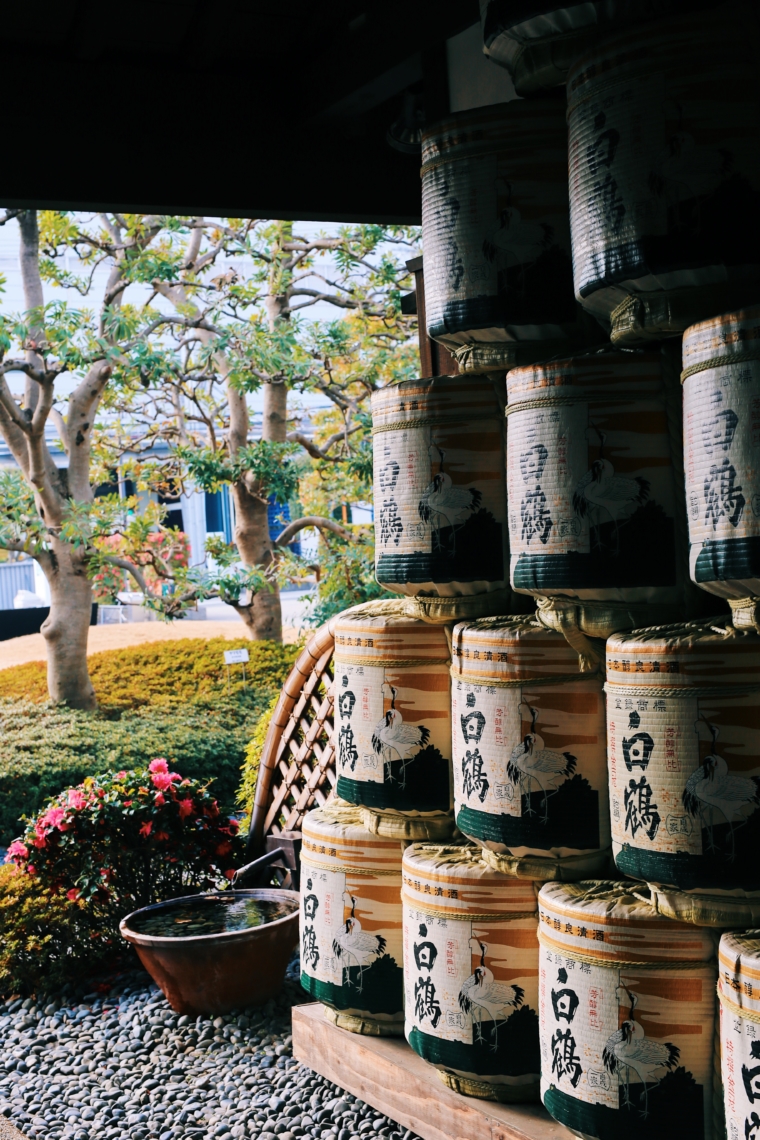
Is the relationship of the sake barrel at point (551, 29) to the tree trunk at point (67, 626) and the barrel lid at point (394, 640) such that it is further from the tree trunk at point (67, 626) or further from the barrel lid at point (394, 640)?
the tree trunk at point (67, 626)

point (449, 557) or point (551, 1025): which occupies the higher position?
point (449, 557)

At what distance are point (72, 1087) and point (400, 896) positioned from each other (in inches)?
61.7

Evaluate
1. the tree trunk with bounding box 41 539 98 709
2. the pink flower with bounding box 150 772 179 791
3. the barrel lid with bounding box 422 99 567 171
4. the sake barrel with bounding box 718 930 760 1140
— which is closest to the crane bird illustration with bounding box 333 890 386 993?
the sake barrel with bounding box 718 930 760 1140

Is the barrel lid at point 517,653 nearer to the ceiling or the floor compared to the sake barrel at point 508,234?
nearer to the floor

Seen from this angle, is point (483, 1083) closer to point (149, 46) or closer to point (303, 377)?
point (149, 46)

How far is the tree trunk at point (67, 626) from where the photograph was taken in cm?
855

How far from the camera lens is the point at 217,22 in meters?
3.21

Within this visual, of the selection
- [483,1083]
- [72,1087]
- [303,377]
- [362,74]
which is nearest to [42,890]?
[72,1087]

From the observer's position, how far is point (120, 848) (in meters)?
4.39

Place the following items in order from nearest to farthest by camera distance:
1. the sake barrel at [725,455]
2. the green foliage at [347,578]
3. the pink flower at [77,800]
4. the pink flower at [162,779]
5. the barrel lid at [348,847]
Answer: the sake barrel at [725,455]
the barrel lid at [348,847]
the pink flower at [77,800]
the pink flower at [162,779]
the green foliage at [347,578]

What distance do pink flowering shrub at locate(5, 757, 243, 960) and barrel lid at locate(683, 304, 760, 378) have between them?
328 centimetres

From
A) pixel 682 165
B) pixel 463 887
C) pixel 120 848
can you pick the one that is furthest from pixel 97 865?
pixel 682 165

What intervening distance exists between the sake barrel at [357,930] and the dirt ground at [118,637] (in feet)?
24.7

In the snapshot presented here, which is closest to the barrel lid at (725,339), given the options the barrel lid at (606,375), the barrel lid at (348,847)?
the barrel lid at (606,375)
